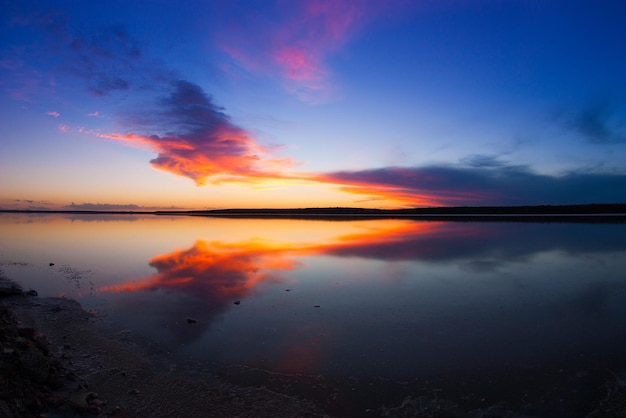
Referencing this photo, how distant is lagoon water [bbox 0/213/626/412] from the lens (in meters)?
6.42

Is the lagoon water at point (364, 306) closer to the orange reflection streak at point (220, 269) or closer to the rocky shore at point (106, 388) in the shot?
the orange reflection streak at point (220, 269)

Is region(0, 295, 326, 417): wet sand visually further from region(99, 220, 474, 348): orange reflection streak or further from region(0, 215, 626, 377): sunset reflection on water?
region(99, 220, 474, 348): orange reflection streak

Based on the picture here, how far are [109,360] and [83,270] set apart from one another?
1082cm

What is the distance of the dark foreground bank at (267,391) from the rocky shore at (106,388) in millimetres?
14

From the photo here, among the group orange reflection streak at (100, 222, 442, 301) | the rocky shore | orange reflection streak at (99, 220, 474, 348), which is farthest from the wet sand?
orange reflection streak at (100, 222, 442, 301)

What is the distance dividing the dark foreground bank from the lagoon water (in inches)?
13.3

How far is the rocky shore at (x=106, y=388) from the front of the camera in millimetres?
4688

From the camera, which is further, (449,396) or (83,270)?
(83,270)

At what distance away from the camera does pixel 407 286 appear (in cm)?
1160

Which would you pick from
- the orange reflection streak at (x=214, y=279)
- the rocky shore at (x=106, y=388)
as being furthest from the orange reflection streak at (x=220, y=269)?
the rocky shore at (x=106, y=388)

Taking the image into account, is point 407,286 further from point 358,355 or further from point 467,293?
point 358,355

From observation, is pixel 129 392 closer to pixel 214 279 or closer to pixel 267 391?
pixel 267 391

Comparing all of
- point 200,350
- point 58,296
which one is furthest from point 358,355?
point 58,296

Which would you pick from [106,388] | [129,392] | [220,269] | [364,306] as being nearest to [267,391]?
[129,392]
